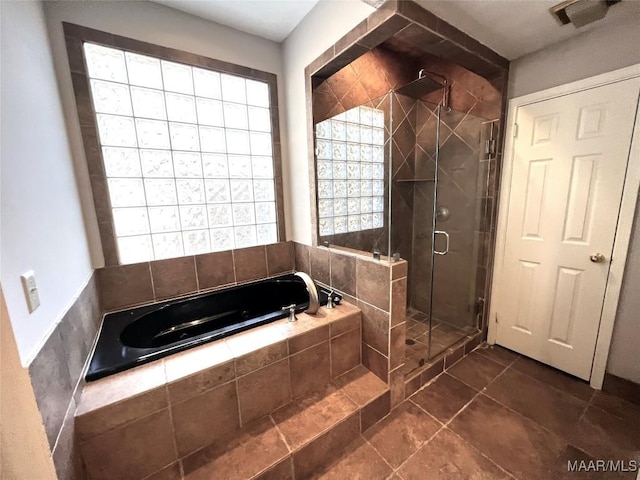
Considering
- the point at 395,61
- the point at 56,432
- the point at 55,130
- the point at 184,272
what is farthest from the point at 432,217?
the point at 55,130

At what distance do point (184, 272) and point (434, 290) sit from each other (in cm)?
224

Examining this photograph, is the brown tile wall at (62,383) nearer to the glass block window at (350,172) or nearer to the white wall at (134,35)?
the white wall at (134,35)

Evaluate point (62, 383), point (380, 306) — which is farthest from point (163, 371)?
point (380, 306)

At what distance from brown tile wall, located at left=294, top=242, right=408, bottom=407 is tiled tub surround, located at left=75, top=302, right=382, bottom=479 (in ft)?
0.39

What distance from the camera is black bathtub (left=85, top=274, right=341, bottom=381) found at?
1.27 m

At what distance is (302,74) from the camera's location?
1.91 m

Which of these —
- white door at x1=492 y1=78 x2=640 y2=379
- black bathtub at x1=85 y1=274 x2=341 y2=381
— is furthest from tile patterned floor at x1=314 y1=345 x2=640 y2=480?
black bathtub at x1=85 y1=274 x2=341 y2=381

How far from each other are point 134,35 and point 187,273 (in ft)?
5.51

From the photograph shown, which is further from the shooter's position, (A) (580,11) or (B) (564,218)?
(B) (564,218)

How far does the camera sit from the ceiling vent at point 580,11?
1247mm

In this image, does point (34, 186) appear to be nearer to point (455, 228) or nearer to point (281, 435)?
point (281, 435)

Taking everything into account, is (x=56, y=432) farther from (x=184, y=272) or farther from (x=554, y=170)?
(x=554, y=170)

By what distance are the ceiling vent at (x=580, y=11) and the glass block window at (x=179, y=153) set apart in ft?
6.43

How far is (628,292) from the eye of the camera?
1.50 m
